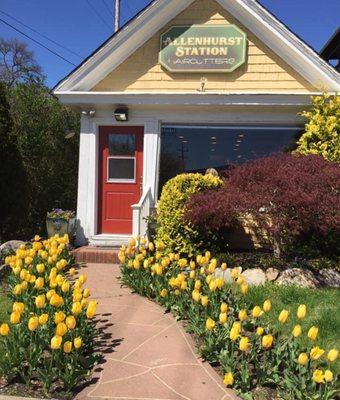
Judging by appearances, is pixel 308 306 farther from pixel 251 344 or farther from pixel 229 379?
pixel 229 379

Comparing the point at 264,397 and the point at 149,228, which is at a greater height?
the point at 149,228

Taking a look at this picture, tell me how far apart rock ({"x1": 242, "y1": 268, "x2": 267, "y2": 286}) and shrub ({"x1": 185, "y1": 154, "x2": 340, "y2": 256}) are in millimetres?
632

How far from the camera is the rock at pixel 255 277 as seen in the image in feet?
21.0

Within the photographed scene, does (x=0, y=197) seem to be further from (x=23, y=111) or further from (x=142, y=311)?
(x=142, y=311)

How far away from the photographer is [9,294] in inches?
221

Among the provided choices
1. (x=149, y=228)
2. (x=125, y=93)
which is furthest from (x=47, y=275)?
(x=125, y=93)

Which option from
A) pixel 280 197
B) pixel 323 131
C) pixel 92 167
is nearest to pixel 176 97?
pixel 92 167

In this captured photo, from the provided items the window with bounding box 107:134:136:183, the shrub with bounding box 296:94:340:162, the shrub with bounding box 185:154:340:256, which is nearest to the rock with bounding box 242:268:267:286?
the shrub with bounding box 185:154:340:256

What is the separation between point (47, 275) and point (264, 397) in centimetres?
338

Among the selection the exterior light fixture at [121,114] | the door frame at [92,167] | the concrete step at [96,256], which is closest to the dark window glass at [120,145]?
the door frame at [92,167]

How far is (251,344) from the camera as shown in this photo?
12.9 feet

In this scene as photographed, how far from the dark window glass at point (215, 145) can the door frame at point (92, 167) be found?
0.97ft

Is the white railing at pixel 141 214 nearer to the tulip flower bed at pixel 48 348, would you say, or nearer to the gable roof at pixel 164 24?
the gable roof at pixel 164 24

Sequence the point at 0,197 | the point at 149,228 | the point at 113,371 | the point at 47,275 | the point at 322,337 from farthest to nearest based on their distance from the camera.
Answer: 1. the point at 0,197
2. the point at 149,228
3. the point at 47,275
4. the point at 322,337
5. the point at 113,371
